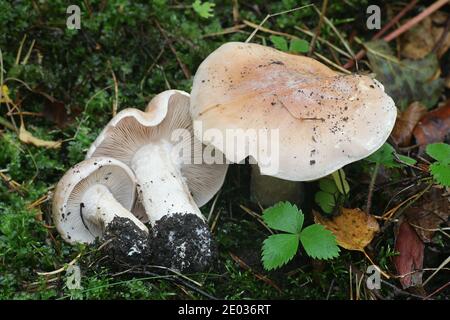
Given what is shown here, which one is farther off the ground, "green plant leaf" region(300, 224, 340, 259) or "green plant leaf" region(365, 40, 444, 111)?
"green plant leaf" region(365, 40, 444, 111)

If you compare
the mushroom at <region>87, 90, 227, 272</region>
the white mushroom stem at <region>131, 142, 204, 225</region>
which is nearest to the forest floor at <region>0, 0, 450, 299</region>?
the mushroom at <region>87, 90, 227, 272</region>

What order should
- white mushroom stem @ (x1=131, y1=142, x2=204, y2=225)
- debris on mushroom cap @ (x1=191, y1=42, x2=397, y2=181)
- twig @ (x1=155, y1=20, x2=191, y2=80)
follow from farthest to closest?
twig @ (x1=155, y1=20, x2=191, y2=80) < white mushroom stem @ (x1=131, y1=142, x2=204, y2=225) < debris on mushroom cap @ (x1=191, y1=42, x2=397, y2=181)

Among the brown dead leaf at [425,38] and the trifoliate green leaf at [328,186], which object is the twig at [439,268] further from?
the brown dead leaf at [425,38]

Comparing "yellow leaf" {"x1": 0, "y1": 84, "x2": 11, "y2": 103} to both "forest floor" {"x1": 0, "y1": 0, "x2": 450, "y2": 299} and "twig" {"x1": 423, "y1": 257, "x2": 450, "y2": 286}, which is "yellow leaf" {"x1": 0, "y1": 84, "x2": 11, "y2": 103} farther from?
"twig" {"x1": 423, "y1": 257, "x2": 450, "y2": 286}

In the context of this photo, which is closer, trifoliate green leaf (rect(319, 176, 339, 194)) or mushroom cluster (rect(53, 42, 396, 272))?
mushroom cluster (rect(53, 42, 396, 272))

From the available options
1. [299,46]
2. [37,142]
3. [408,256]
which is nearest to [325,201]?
[408,256]

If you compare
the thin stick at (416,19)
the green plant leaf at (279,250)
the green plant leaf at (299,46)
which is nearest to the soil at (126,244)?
the green plant leaf at (279,250)

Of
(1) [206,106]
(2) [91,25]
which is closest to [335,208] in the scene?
(1) [206,106]
